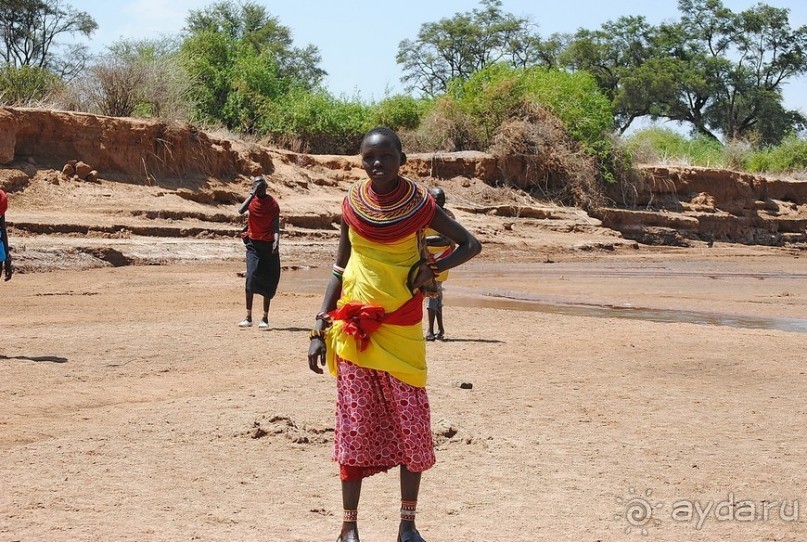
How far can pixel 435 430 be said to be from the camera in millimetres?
6094

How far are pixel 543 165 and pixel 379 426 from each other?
85.5ft

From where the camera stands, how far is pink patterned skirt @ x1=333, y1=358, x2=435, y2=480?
4145 mm

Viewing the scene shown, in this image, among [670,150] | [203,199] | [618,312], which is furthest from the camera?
[670,150]

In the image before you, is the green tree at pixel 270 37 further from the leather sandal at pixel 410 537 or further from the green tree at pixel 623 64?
the leather sandal at pixel 410 537

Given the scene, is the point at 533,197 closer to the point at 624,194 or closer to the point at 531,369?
the point at 624,194

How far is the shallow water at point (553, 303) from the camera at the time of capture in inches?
516

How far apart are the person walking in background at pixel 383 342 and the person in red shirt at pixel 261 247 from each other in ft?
21.2

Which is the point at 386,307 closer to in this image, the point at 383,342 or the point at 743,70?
the point at 383,342

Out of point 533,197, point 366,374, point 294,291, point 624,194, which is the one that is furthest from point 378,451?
point 624,194

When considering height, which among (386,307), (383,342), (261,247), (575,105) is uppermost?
(575,105)

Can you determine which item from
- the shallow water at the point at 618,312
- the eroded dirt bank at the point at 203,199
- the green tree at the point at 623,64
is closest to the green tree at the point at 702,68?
the green tree at the point at 623,64

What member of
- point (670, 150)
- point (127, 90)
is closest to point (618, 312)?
point (127, 90)

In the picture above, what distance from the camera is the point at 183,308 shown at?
1249 cm

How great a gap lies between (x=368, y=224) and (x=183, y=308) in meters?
8.63
